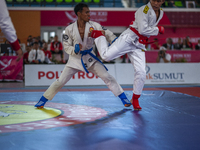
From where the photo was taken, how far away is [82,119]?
122 inches

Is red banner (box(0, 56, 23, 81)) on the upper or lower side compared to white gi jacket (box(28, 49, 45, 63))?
lower

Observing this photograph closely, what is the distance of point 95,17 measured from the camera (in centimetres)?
1535

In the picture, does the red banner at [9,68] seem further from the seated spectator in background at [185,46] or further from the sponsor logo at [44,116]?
the seated spectator in background at [185,46]

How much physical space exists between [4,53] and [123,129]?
794 cm

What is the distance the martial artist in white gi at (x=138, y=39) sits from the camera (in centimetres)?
349

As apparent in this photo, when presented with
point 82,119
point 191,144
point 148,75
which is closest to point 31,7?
point 148,75

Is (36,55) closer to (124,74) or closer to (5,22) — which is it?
(124,74)

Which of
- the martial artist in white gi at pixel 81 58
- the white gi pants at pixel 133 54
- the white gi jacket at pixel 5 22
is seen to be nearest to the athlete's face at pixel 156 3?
the white gi pants at pixel 133 54

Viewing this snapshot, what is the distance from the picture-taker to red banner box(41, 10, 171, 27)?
15141 millimetres

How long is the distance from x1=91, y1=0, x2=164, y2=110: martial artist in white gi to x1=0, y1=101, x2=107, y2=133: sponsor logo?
28.5 inches

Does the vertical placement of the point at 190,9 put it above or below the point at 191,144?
above

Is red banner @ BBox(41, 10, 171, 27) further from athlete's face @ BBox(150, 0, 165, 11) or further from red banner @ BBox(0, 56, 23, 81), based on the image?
athlete's face @ BBox(150, 0, 165, 11)

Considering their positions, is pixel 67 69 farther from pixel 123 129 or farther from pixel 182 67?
pixel 182 67

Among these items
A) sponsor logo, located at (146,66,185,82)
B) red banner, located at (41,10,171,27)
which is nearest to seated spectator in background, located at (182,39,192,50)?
red banner, located at (41,10,171,27)
